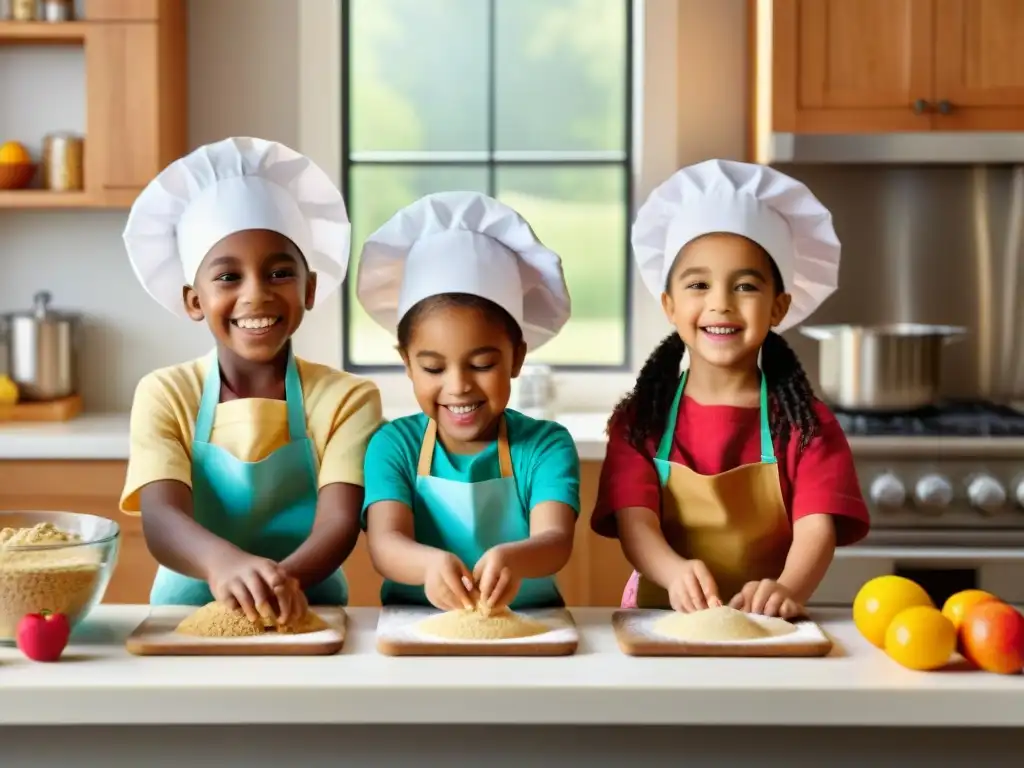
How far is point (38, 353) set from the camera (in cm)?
311

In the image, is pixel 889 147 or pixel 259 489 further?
pixel 889 147

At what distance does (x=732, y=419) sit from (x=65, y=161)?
212 cm

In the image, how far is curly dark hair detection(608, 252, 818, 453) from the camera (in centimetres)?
149

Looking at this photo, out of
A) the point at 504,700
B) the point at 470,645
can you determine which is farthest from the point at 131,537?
the point at 504,700

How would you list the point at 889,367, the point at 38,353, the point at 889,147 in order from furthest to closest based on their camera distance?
the point at 38,353
the point at 889,147
the point at 889,367

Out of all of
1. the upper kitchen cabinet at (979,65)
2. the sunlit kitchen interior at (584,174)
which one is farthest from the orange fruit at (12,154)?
the upper kitchen cabinet at (979,65)

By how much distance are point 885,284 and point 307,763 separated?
246 centimetres

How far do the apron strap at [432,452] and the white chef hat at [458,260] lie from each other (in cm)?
12

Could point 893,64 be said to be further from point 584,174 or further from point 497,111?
point 497,111

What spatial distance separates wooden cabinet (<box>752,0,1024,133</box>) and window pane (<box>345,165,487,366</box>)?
94 centimetres

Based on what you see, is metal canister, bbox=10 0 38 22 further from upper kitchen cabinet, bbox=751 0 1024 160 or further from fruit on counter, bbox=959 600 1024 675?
fruit on counter, bbox=959 600 1024 675

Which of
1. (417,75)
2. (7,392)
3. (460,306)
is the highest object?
(417,75)

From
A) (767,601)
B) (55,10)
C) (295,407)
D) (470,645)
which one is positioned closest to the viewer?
(470,645)

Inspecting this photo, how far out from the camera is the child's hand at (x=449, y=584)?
1.25 meters
